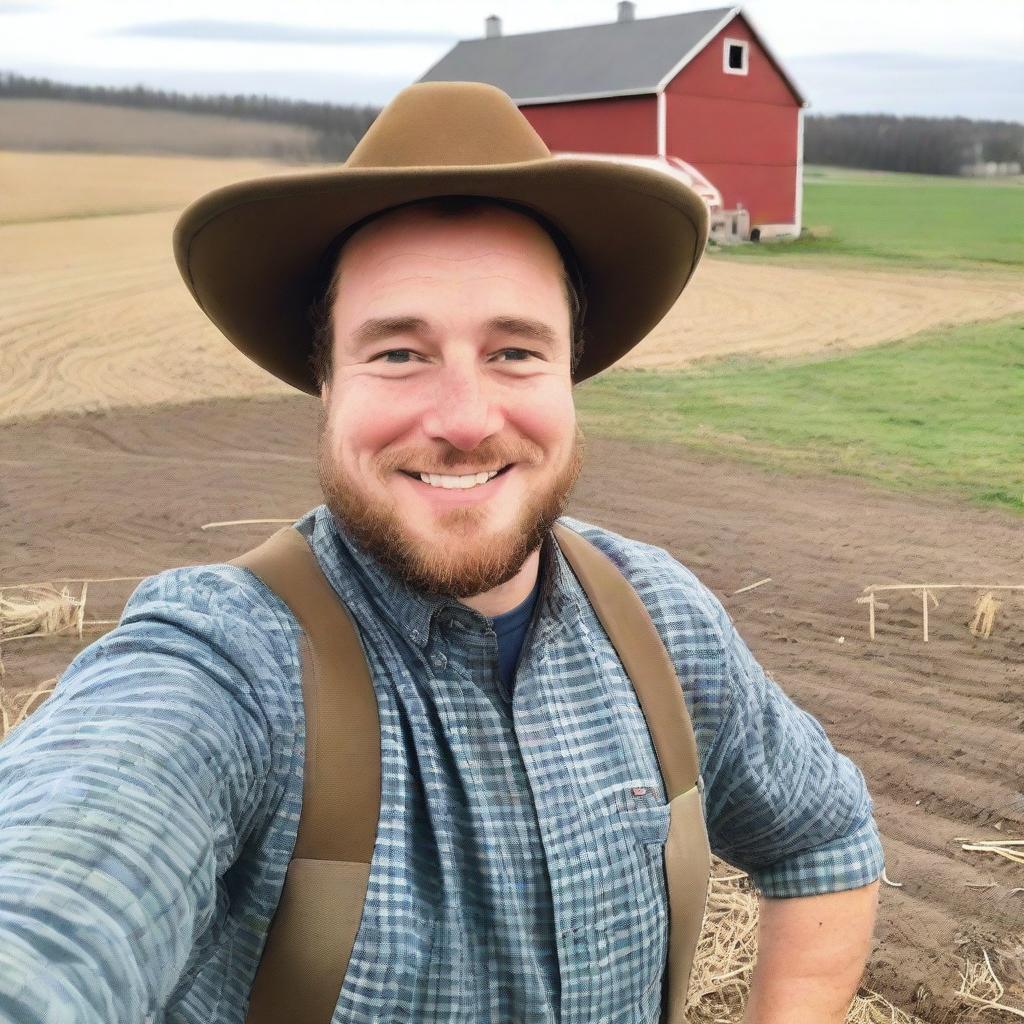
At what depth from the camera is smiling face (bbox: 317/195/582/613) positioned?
53.9 inches

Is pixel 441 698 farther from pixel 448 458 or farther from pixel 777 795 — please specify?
pixel 777 795

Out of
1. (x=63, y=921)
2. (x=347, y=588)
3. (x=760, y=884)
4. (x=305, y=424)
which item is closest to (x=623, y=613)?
(x=347, y=588)

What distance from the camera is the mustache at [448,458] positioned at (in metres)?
1.37

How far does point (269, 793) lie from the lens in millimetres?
1114

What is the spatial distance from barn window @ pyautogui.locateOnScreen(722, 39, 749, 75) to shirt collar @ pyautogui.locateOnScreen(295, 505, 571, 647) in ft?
50.4

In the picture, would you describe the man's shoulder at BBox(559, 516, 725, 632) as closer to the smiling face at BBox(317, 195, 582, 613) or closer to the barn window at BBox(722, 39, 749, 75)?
the smiling face at BBox(317, 195, 582, 613)

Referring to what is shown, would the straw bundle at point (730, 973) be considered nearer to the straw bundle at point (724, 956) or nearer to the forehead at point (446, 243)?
the straw bundle at point (724, 956)

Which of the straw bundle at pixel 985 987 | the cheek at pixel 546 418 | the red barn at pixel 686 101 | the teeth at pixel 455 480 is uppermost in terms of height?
the red barn at pixel 686 101

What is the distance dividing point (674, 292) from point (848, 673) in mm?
2630

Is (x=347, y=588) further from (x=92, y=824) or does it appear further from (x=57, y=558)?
(x=57, y=558)

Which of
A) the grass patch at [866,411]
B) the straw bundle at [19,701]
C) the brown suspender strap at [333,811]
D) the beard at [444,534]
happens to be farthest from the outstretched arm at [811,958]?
the grass patch at [866,411]

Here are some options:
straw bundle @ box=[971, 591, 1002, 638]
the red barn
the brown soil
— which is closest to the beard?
the brown soil

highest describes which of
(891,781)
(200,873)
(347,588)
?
(347,588)

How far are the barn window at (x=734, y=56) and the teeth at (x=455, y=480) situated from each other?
604 inches
